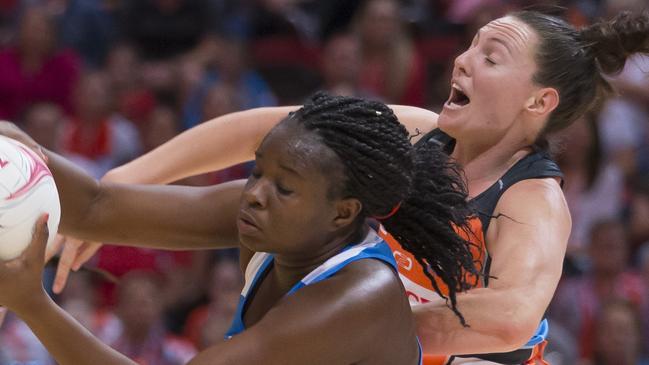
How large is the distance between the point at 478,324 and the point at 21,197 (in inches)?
40.3

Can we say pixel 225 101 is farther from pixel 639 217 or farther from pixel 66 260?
pixel 66 260

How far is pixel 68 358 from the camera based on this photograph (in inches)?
90.3

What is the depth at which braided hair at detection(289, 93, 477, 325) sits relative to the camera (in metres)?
2.42

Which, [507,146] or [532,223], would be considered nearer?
[532,223]

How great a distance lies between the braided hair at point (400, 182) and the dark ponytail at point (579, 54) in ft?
1.63

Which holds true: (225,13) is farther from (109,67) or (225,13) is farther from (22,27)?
(22,27)

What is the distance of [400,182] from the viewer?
8.09ft

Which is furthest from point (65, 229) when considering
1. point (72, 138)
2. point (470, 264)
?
point (72, 138)

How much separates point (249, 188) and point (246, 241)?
0.11 m

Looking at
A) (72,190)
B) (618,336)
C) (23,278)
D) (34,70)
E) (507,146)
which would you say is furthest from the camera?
(34,70)

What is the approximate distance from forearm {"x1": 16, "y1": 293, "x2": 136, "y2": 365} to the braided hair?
0.57 metres

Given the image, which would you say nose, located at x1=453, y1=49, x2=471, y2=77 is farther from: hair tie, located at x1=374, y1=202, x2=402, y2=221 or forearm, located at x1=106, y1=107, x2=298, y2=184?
hair tie, located at x1=374, y1=202, x2=402, y2=221

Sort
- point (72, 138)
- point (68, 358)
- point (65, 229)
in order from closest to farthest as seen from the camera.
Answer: point (68, 358), point (65, 229), point (72, 138)

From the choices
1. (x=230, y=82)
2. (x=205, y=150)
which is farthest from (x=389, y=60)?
(x=205, y=150)
